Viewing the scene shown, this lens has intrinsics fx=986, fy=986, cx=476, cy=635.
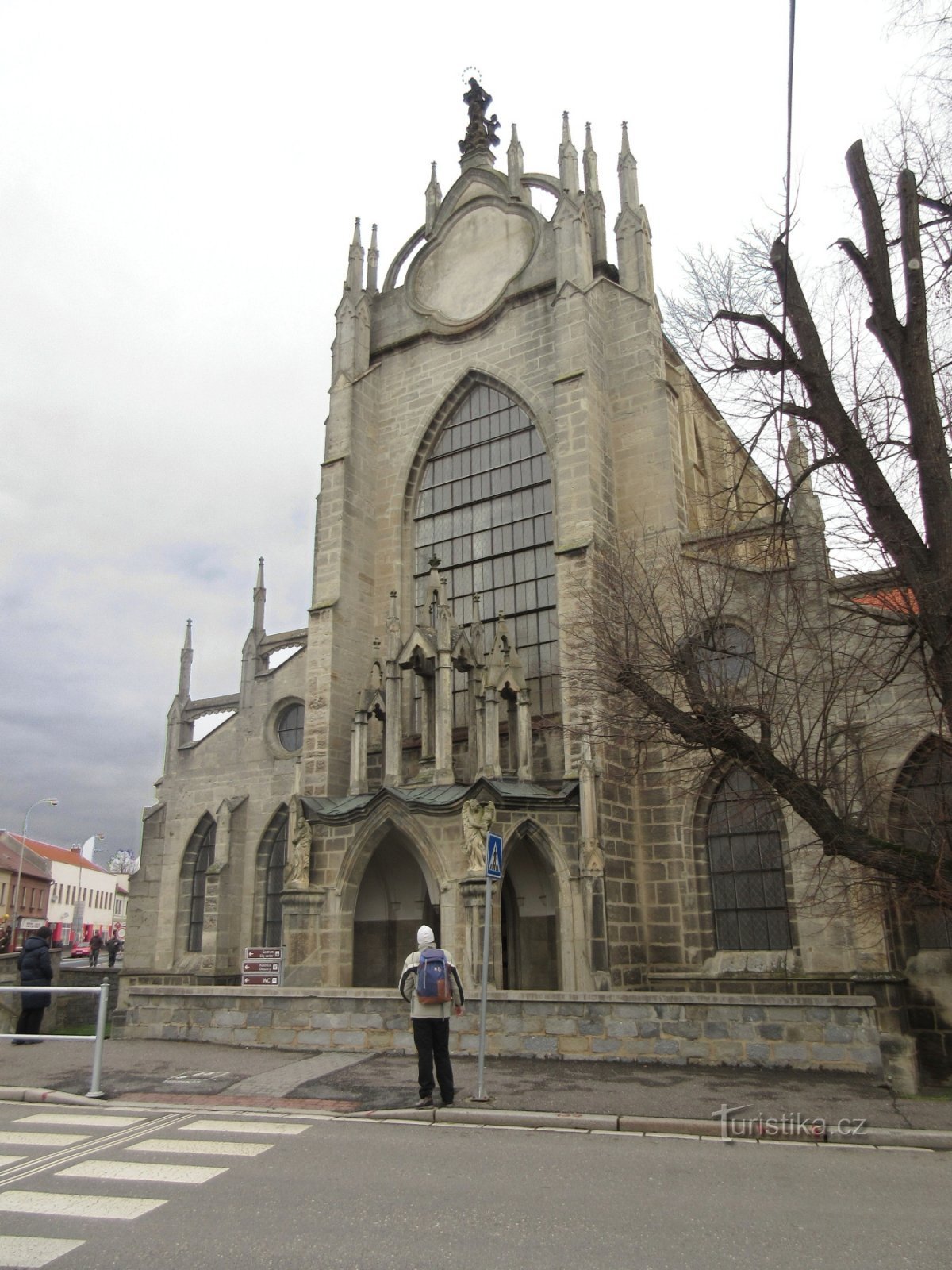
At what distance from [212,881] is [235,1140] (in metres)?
15.6

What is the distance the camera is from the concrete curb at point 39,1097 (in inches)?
347

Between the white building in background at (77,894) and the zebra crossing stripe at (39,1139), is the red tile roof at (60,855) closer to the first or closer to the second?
the white building in background at (77,894)

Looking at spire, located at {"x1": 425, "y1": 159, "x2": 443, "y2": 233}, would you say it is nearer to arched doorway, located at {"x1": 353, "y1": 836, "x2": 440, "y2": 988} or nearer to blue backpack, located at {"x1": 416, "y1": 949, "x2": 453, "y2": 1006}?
arched doorway, located at {"x1": 353, "y1": 836, "x2": 440, "y2": 988}

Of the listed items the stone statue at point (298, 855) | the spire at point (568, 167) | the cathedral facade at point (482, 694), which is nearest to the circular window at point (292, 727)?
the cathedral facade at point (482, 694)

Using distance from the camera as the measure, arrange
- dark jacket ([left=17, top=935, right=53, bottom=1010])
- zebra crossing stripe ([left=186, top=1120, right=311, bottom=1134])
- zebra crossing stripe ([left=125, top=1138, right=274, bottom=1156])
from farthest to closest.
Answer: dark jacket ([left=17, top=935, right=53, bottom=1010]) < zebra crossing stripe ([left=186, top=1120, right=311, bottom=1134]) < zebra crossing stripe ([left=125, top=1138, right=274, bottom=1156])

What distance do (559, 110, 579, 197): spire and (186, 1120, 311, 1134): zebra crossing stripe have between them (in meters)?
18.8

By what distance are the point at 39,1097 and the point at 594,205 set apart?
65.3 ft

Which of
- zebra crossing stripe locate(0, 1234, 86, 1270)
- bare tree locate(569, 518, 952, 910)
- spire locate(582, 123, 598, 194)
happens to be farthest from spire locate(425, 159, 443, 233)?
zebra crossing stripe locate(0, 1234, 86, 1270)

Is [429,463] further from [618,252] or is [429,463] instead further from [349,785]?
[349,785]

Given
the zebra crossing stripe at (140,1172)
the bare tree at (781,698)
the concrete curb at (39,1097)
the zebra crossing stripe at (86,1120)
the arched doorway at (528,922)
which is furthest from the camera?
the arched doorway at (528,922)

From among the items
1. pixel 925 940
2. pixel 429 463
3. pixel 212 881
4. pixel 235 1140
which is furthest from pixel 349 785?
pixel 235 1140

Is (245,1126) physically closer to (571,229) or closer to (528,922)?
(528,922)

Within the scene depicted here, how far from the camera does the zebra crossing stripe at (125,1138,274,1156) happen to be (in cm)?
657

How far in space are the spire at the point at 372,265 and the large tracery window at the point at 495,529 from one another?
459 cm
